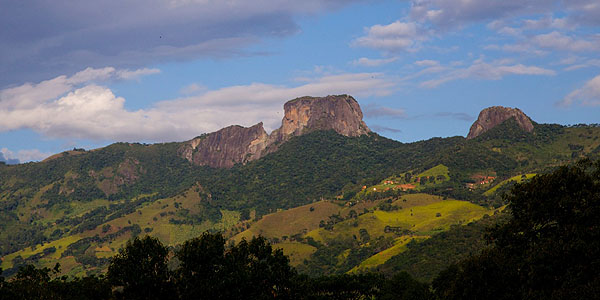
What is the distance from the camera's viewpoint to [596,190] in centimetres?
5994

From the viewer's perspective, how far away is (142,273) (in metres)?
69.6

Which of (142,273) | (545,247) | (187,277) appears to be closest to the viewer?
(545,247)

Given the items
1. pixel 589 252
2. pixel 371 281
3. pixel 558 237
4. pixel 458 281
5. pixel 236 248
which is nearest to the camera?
pixel 589 252

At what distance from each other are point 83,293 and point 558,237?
6498cm

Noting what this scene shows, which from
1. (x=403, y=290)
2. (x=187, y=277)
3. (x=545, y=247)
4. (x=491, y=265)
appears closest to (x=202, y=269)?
Result: (x=187, y=277)

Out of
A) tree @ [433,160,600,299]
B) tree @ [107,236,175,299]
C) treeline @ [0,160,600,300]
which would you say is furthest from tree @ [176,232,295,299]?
tree @ [433,160,600,299]

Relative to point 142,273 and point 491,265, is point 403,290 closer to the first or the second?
point 491,265

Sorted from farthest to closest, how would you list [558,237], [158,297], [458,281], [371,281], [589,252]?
[371,281], [158,297], [458,281], [558,237], [589,252]

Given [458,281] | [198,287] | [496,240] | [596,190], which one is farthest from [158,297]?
[596,190]

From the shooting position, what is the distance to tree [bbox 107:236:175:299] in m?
68.4

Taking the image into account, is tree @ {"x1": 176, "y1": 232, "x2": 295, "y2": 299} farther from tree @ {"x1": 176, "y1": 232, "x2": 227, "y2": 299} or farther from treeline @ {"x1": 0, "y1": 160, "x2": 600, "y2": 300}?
treeline @ {"x1": 0, "y1": 160, "x2": 600, "y2": 300}

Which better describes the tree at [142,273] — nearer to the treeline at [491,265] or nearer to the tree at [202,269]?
the treeline at [491,265]

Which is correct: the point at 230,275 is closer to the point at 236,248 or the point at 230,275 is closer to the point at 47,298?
the point at 236,248

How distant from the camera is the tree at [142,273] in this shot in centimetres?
6838
